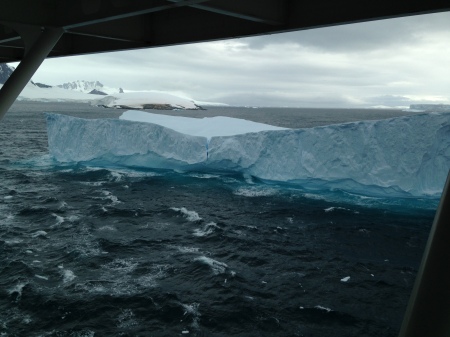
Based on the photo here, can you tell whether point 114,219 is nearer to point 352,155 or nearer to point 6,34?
point 6,34

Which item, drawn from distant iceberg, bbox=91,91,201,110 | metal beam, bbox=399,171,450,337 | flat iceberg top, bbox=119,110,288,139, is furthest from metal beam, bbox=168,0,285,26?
distant iceberg, bbox=91,91,201,110

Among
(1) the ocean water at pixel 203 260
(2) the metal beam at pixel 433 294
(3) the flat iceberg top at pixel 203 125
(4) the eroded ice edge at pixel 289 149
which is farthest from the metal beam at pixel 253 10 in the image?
(3) the flat iceberg top at pixel 203 125

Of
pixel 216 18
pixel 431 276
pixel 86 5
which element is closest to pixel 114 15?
pixel 86 5

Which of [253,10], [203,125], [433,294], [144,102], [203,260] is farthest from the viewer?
[144,102]

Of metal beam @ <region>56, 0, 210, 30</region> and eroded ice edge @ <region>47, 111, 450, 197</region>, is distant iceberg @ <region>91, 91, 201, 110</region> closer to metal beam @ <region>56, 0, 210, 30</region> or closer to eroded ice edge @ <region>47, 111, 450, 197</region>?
eroded ice edge @ <region>47, 111, 450, 197</region>

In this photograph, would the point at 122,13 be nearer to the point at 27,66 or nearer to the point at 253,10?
the point at 253,10

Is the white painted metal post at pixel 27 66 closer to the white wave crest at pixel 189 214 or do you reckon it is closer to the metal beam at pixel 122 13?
the metal beam at pixel 122 13

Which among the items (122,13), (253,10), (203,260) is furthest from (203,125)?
(253,10)
